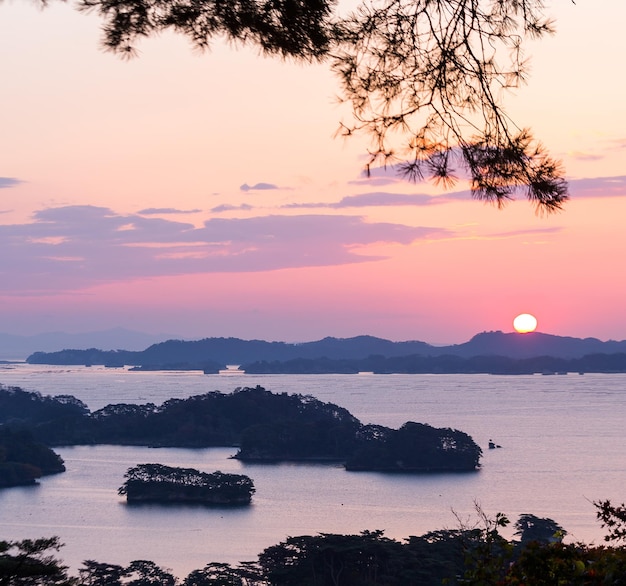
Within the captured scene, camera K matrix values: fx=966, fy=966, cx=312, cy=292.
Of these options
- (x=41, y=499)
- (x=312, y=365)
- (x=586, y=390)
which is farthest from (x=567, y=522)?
(x=312, y=365)

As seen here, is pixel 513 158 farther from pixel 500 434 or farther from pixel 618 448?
pixel 500 434

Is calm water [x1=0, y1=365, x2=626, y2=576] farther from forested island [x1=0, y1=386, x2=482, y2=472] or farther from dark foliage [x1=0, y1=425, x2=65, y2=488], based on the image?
forested island [x1=0, y1=386, x2=482, y2=472]

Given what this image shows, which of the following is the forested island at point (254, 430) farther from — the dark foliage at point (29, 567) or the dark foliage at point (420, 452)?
the dark foliage at point (29, 567)

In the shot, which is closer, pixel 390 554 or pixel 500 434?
pixel 390 554

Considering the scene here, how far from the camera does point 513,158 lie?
5363 millimetres

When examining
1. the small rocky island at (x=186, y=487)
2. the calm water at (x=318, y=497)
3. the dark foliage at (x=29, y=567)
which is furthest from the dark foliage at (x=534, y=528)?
the small rocky island at (x=186, y=487)

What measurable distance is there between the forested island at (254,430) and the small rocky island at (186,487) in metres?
11.8

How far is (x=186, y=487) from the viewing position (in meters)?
38.7

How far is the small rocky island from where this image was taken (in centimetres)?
3806

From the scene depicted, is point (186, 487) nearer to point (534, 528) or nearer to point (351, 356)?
point (534, 528)

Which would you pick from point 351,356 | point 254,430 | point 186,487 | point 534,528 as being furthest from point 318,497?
point 351,356

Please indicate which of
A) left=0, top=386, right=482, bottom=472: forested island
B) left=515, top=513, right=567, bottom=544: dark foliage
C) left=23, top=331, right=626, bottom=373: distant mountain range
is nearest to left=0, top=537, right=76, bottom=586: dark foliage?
left=515, top=513, right=567, bottom=544: dark foliage

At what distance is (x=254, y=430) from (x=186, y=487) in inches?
663

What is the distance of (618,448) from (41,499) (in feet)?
105
